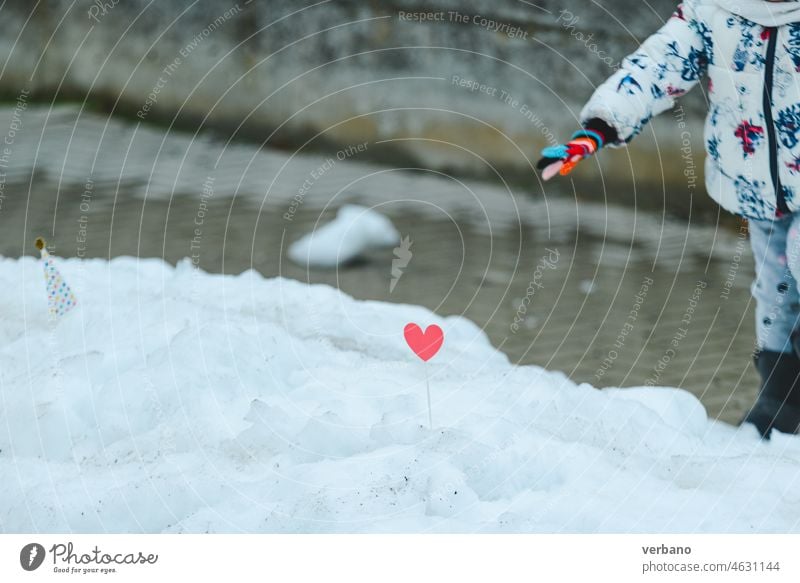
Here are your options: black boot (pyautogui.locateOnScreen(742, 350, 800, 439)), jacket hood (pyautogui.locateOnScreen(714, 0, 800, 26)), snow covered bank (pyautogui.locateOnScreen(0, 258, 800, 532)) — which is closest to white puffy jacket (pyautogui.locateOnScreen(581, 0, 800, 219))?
jacket hood (pyautogui.locateOnScreen(714, 0, 800, 26))

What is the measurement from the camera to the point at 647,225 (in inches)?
77.5

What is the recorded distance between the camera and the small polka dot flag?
1.46 meters

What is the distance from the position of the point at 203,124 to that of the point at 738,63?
1.24 metres

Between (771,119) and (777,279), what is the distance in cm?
23

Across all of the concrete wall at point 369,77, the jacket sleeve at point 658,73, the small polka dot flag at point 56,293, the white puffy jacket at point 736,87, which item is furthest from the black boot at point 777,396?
the small polka dot flag at point 56,293

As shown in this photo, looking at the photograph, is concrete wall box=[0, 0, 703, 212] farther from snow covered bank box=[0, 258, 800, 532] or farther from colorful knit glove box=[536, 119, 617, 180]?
colorful knit glove box=[536, 119, 617, 180]

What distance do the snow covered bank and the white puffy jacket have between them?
1.06 feet

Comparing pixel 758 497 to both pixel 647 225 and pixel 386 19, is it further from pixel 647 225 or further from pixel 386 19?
pixel 386 19

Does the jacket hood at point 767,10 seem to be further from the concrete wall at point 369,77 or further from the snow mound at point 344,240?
the snow mound at point 344,240

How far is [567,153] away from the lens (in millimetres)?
1129

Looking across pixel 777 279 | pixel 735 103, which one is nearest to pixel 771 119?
pixel 735 103

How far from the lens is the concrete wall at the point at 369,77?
1964 mm

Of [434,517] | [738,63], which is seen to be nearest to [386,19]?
[738,63]

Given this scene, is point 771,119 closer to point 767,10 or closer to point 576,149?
point 767,10
